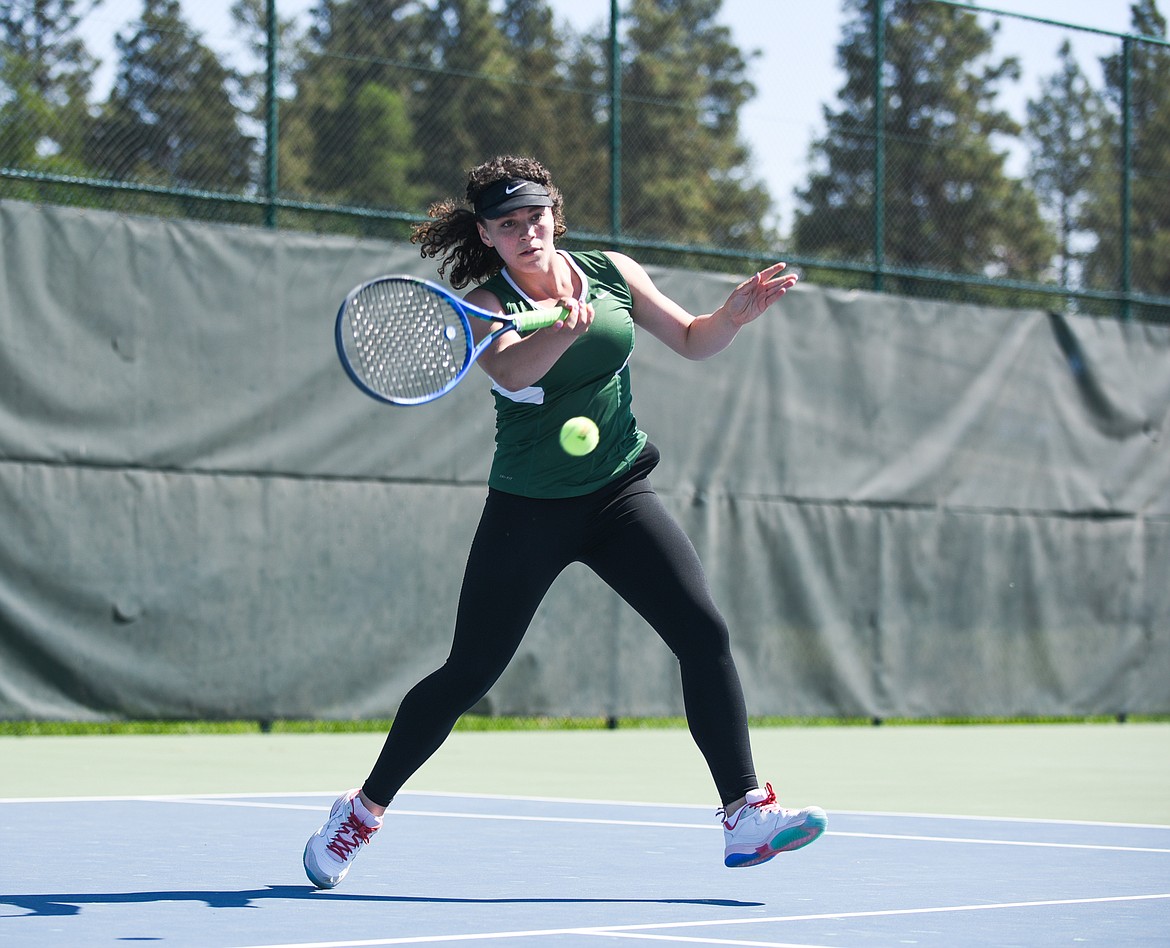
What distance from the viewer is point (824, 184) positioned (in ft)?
45.8

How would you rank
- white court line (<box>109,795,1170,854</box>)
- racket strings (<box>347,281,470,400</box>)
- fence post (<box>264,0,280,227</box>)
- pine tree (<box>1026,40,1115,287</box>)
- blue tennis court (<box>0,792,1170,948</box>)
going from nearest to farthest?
blue tennis court (<box>0,792,1170,948</box>) < racket strings (<box>347,281,470,400</box>) < white court line (<box>109,795,1170,854</box>) < fence post (<box>264,0,280,227</box>) < pine tree (<box>1026,40,1115,287</box>)

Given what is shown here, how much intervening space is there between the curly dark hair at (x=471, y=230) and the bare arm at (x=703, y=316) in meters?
0.24

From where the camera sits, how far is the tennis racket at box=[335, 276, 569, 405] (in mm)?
3898

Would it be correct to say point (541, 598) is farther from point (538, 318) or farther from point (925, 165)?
point (925, 165)

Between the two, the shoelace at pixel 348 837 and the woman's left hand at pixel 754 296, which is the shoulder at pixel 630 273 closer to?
the woman's left hand at pixel 754 296

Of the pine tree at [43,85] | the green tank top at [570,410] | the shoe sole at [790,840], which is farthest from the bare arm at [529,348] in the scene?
the pine tree at [43,85]

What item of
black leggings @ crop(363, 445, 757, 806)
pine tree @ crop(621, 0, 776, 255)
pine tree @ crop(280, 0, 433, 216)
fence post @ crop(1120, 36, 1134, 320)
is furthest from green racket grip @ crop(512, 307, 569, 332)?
pine tree @ crop(621, 0, 776, 255)

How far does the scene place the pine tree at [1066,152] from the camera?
1293 centimetres

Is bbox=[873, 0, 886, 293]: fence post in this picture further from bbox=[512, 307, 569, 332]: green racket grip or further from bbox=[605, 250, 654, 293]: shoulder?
bbox=[512, 307, 569, 332]: green racket grip

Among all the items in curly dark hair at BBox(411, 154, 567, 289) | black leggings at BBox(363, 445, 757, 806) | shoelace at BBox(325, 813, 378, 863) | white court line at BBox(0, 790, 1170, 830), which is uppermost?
curly dark hair at BBox(411, 154, 567, 289)

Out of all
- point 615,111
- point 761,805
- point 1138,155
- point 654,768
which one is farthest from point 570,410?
point 1138,155

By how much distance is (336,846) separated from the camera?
12.9 ft

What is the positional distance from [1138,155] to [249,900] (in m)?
11.7

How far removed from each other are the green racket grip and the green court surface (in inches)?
102
